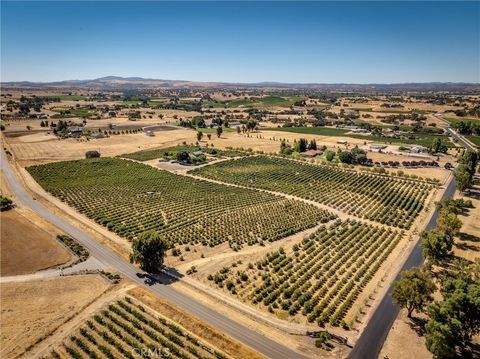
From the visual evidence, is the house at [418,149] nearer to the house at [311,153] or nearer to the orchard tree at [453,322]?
the house at [311,153]

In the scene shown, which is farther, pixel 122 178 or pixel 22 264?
pixel 122 178

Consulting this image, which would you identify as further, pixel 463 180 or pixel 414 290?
pixel 463 180

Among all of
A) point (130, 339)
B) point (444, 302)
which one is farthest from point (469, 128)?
point (130, 339)

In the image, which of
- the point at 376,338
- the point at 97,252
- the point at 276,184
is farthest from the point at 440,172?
the point at 97,252

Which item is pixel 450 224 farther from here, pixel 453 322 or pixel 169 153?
pixel 169 153

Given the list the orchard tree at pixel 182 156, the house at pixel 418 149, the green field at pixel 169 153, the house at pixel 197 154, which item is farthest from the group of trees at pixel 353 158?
the orchard tree at pixel 182 156

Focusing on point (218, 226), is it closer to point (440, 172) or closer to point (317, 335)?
point (317, 335)
